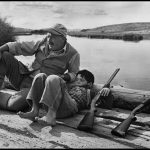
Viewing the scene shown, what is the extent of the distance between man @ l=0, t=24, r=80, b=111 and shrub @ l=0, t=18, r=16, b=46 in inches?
766

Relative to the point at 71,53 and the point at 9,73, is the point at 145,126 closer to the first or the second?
the point at 71,53

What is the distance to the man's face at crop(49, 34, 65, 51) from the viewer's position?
5395 millimetres

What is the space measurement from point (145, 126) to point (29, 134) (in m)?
1.53

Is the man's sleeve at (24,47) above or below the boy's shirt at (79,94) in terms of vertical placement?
above

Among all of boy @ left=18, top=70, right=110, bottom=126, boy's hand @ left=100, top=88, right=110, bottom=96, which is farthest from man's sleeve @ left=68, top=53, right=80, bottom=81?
boy's hand @ left=100, top=88, right=110, bottom=96

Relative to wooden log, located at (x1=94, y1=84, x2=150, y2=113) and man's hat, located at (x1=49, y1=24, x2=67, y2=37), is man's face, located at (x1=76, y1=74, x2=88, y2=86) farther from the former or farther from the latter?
man's hat, located at (x1=49, y1=24, x2=67, y2=37)

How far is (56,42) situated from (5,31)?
69.3 feet

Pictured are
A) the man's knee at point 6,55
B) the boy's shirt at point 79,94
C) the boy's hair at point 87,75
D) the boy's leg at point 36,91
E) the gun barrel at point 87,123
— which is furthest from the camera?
the boy's hair at point 87,75

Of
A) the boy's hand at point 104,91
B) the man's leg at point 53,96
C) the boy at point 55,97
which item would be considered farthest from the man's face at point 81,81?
the man's leg at point 53,96

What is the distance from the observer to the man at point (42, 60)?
17.9ft

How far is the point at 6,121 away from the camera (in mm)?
5152

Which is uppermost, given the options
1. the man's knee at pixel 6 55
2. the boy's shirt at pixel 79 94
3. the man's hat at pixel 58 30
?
the man's hat at pixel 58 30

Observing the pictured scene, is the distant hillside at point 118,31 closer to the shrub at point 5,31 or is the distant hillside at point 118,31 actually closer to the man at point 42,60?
the shrub at point 5,31

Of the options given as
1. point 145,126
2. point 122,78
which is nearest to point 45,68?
point 145,126
